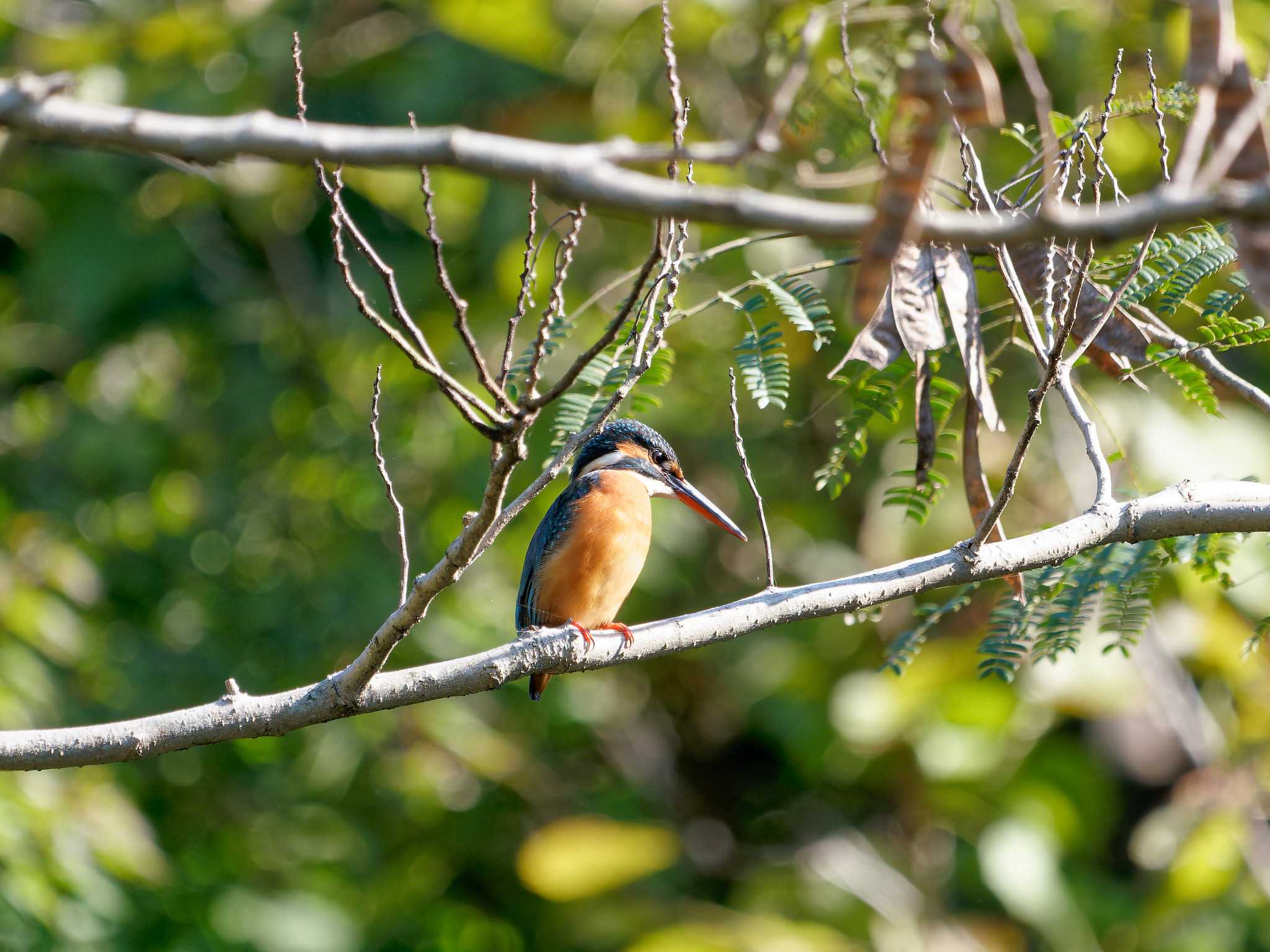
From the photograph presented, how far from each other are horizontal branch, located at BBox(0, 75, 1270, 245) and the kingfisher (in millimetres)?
2020

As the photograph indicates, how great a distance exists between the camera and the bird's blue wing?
3.25 metres

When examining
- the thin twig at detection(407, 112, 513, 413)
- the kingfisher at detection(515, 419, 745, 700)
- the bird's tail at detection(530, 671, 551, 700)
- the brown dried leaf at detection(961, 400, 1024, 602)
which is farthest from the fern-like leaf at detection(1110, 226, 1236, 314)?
the bird's tail at detection(530, 671, 551, 700)

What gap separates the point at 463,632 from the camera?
448cm

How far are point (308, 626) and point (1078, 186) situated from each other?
10.9ft

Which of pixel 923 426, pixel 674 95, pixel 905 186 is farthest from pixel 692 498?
pixel 905 186

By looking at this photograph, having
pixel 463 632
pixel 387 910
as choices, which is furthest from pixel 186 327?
pixel 387 910

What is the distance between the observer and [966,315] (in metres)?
2.16

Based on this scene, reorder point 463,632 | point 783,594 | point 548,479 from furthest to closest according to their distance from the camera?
point 463,632, point 783,594, point 548,479

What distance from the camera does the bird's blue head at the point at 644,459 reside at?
135 inches

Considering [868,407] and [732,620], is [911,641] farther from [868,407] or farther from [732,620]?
[732,620]

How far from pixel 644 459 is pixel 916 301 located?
147cm

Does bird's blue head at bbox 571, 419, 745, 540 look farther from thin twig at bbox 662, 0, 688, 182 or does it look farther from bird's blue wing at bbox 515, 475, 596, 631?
thin twig at bbox 662, 0, 688, 182

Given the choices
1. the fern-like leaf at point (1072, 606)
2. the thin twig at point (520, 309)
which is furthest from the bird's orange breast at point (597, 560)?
the thin twig at point (520, 309)

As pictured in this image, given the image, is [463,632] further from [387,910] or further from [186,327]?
[186,327]
